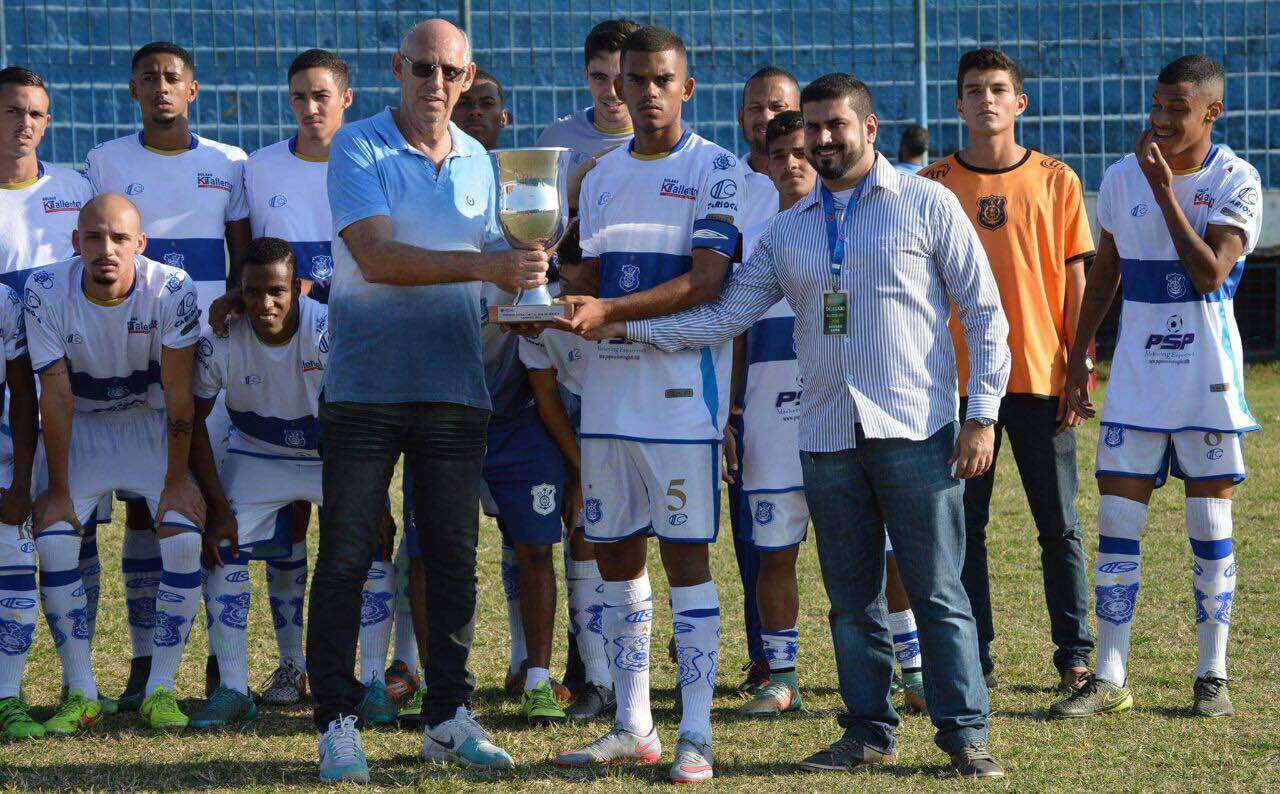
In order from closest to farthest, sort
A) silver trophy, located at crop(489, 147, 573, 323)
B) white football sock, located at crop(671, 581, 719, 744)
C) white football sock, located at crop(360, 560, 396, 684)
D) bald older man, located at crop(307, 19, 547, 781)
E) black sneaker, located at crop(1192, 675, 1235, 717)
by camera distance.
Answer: silver trophy, located at crop(489, 147, 573, 323), bald older man, located at crop(307, 19, 547, 781), white football sock, located at crop(671, 581, 719, 744), black sneaker, located at crop(1192, 675, 1235, 717), white football sock, located at crop(360, 560, 396, 684)

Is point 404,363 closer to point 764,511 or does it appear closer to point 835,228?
point 835,228

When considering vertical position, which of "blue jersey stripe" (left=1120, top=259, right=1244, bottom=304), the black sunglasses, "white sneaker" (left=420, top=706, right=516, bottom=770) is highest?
the black sunglasses

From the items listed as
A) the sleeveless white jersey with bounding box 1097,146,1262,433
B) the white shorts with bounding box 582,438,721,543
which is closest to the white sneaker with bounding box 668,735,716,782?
the white shorts with bounding box 582,438,721,543

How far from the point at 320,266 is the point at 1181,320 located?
3633mm

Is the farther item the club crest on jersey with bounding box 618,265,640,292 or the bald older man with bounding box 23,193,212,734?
the bald older man with bounding box 23,193,212,734

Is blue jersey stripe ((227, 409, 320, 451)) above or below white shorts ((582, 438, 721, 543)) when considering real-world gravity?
above

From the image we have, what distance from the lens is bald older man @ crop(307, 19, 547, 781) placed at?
16.6 feet

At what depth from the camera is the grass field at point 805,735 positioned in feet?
16.7

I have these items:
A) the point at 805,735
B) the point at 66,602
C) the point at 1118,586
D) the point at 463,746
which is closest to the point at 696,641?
the point at 805,735

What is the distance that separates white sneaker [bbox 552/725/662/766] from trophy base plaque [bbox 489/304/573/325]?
147 cm

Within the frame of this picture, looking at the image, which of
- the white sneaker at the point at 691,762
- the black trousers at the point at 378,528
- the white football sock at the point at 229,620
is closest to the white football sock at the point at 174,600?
the white football sock at the point at 229,620

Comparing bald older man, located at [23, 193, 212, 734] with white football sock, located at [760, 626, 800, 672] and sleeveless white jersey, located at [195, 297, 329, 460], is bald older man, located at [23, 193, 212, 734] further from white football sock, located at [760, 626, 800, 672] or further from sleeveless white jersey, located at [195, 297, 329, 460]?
white football sock, located at [760, 626, 800, 672]

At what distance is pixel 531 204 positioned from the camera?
16.3 feet

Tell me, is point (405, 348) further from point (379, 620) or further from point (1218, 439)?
point (1218, 439)
